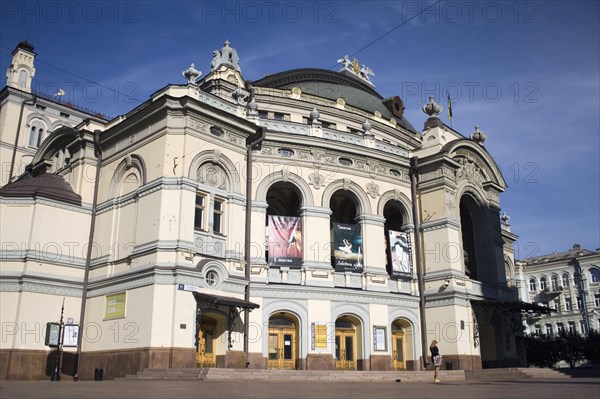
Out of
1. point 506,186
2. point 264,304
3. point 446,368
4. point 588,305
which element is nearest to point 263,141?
point 264,304

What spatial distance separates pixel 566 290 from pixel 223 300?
62866 mm

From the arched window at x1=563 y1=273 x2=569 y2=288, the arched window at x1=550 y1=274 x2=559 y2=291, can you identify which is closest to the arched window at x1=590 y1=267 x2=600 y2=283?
the arched window at x1=563 y1=273 x2=569 y2=288

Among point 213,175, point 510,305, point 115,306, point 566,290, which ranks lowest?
point 115,306

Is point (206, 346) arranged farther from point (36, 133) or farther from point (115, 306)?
point (36, 133)

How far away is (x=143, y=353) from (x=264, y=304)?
6.58m

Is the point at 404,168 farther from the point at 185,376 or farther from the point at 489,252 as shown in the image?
the point at 185,376

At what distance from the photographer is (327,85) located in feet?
135

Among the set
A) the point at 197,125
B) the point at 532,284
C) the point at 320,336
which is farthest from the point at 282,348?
the point at 532,284

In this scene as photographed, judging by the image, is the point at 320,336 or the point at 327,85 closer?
the point at 320,336

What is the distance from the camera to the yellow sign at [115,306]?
25.0 metres

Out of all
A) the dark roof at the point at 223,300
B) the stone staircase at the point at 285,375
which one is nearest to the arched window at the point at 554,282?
the stone staircase at the point at 285,375

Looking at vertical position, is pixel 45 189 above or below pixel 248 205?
above

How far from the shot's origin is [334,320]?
28734mm

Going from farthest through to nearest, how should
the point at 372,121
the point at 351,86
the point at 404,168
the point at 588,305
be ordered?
the point at 588,305 < the point at 351,86 < the point at 372,121 < the point at 404,168
